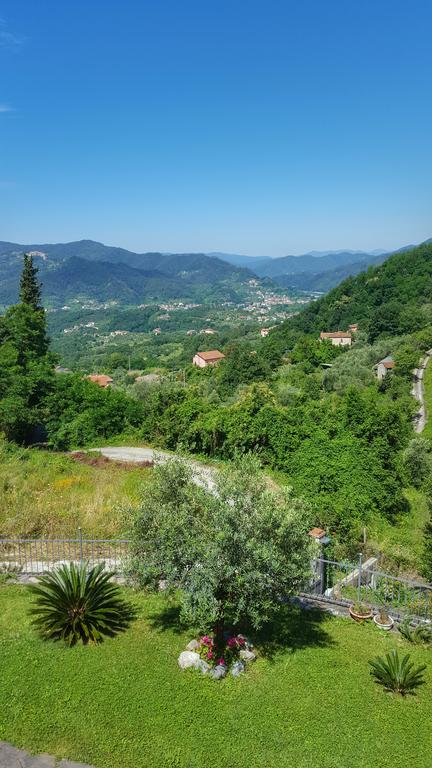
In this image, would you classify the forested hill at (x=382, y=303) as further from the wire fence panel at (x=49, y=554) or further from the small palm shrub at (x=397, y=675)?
the small palm shrub at (x=397, y=675)

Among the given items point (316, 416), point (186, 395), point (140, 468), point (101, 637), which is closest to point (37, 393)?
point (186, 395)

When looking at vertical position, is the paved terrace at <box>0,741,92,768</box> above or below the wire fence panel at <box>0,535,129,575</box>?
above

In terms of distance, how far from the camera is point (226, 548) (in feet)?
24.0

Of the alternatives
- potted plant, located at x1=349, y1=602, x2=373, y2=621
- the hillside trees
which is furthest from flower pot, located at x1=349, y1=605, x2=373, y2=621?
the hillside trees

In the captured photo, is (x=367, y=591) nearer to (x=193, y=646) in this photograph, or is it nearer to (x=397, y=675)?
(x=397, y=675)

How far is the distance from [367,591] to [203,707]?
16.9 feet

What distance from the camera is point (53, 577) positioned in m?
9.05

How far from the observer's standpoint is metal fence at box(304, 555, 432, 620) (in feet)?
32.9

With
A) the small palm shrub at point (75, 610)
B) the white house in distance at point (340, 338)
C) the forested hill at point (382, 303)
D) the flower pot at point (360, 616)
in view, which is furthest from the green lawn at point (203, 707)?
the white house in distance at point (340, 338)

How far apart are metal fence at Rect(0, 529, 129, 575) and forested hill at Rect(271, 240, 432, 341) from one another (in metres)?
72.2

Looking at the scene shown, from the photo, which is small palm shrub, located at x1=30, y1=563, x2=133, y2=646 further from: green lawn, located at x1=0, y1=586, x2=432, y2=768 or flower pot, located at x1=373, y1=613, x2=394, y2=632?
flower pot, located at x1=373, y1=613, x2=394, y2=632

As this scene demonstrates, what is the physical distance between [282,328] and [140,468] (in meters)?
89.3

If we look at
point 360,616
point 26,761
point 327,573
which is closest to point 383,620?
point 360,616

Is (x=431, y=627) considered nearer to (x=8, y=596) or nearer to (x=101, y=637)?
(x=101, y=637)
